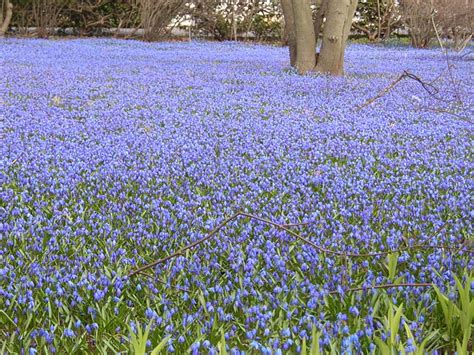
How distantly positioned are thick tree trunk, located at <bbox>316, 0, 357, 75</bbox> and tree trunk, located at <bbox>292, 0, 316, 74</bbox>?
272mm

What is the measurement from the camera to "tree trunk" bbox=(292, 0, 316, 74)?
13078 mm

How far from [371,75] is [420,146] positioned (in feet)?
25.4

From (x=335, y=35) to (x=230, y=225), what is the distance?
9.87m

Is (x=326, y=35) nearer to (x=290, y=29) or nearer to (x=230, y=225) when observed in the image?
(x=290, y=29)

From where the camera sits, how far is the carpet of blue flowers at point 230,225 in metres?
2.26

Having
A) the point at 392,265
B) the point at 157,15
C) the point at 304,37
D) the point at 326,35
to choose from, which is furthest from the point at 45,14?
the point at 392,265

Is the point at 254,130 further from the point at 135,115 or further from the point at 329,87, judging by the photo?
the point at 329,87

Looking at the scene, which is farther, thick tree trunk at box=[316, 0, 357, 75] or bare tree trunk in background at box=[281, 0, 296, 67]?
bare tree trunk in background at box=[281, 0, 296, 67]

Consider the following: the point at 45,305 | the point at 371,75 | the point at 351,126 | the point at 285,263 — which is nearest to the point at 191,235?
the point at 285,263

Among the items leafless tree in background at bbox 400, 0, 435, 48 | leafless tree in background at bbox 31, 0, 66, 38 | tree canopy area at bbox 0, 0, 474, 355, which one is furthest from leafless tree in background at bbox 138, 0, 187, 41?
tree canopy area at bbox 0, 0, 474, 355

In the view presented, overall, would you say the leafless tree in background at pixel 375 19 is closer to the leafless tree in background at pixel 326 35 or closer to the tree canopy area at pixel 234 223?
the leafless tree in background at pixel 326 35

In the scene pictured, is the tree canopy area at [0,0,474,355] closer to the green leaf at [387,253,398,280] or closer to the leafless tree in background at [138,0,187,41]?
the green leaf at [387,253,398,280]

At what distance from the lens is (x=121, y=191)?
4.15 metres

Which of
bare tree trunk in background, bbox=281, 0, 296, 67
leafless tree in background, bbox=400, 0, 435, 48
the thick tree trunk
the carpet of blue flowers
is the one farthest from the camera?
leafless tree in background, bbox=400, 0, 435, 48
